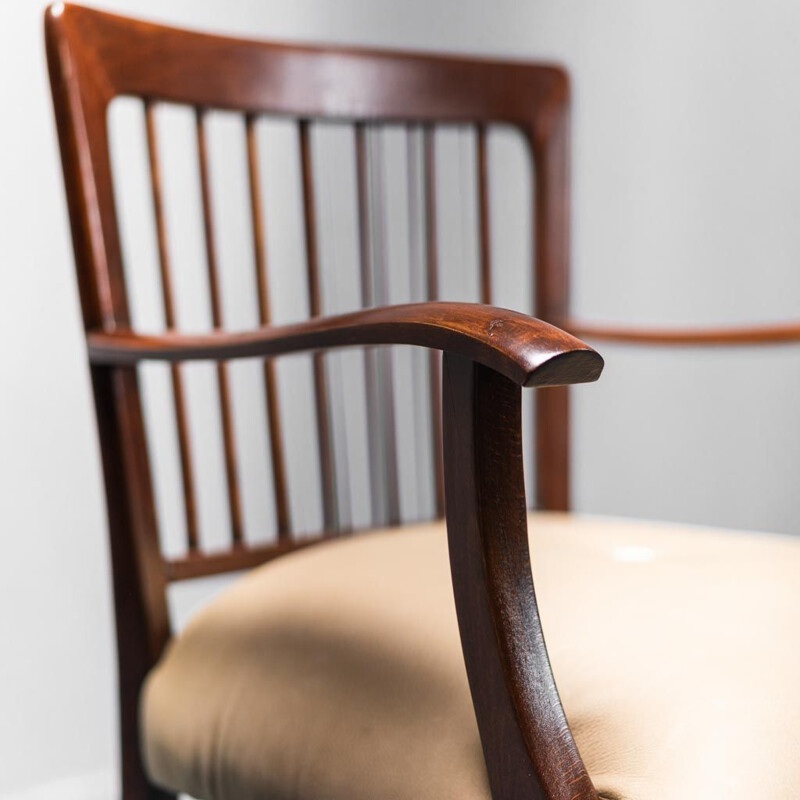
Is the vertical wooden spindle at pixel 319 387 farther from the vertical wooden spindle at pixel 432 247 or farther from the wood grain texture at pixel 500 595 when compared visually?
the wood grain texture at pixel 500 595

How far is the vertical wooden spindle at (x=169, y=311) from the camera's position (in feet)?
2.14

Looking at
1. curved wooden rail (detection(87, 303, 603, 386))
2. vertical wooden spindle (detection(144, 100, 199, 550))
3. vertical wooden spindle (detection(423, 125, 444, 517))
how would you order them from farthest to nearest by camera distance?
vertical wooden spindle (detection(423, 125, 444, 517)) < vertical wooden spindle (detection(144, 100, 199, 550)) < curved wooden rail (detection(87, 303, 603, 386))

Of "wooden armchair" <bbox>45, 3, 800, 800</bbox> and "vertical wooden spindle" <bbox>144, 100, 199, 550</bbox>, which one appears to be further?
"vertical wooden spindle" <bbox>144, 100, 199, 550</bbox>

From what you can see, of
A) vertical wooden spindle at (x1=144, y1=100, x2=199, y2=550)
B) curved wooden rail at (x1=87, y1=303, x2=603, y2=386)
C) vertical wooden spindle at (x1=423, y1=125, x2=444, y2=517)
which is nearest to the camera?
curved wooden rail at (x1=87, y1=303, x2=603, y2=386)

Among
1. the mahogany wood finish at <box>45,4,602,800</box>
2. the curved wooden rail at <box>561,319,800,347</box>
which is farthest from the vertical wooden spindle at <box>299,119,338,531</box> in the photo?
the curved wooden rail at <box>561,319,800,347</box>

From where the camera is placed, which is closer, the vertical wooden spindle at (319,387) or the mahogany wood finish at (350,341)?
the mahogany wood finish at (350,341)

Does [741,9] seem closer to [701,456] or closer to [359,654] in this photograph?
[701,456]

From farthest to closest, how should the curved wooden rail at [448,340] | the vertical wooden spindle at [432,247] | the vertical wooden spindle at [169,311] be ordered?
the vertical wooden spindle at [432,247] < the vertical wooden spindle at [169,311] < the curved wooden rail at [448,340]

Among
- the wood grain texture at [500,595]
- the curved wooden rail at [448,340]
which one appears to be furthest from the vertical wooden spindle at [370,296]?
the wood grain texture at [500,595]

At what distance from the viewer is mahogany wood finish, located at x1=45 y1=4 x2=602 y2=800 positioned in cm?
35

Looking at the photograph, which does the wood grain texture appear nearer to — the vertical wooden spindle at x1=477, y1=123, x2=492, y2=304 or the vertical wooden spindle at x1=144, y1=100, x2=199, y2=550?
the vertical wooden spindle at x1=144, y1=100, x2=199, y2=550

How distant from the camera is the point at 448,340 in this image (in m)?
0.34

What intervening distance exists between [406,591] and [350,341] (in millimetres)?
174

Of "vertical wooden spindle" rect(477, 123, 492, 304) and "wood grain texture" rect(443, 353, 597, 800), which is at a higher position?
"vertical wooden spindle" rect(477, 123, 492, 304)
